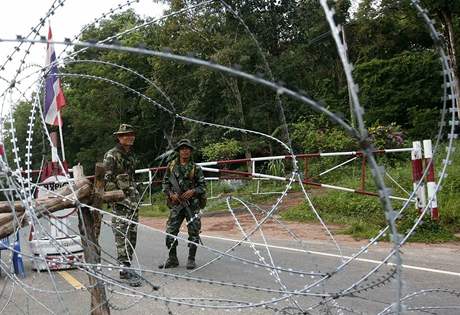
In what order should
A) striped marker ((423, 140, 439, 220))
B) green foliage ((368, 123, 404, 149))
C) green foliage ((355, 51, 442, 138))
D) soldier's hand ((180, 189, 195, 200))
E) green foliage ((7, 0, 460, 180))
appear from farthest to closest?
1. green foliage ((355, 51, 442, 138))
2. green foliage ((7, 0, 460, 180))
3. green foliage ((368, 123, 404, 149))
4. striped marker ((423, 140, 439, 220))
5. soldier's hand ((180, 189, 195, 200))

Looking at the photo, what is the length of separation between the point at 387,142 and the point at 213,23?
24.1ft

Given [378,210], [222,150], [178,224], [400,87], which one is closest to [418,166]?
[378,210]

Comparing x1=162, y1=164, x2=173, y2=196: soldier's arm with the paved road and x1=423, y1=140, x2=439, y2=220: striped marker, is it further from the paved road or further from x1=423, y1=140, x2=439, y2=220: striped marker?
x1=423, y1=140, x2=439, y2=220: striped marker

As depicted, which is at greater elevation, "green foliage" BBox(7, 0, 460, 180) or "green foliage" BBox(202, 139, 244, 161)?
"green foliage" BBox(7, 0, 460, 180)

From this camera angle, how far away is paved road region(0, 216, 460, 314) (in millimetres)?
5211

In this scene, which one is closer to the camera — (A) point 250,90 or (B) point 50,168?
(B) point 50,168

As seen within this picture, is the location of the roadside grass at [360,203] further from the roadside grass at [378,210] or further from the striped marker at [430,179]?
the striped marker at [430,179]

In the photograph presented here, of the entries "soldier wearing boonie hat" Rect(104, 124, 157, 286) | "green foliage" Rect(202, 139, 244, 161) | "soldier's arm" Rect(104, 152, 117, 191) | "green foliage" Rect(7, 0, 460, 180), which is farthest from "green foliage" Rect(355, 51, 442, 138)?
"soldier's arm" Rect(104, 152, 117, 191)

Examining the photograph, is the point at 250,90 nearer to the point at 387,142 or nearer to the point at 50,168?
the point at 387,142

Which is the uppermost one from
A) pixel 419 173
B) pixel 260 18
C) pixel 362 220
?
pixel 260 18

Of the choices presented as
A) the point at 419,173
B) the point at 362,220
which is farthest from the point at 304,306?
the point at 362,220

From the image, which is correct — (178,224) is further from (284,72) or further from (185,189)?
(284,72)

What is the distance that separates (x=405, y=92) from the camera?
2114cm

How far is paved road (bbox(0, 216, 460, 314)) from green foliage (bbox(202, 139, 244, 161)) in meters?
11.3
